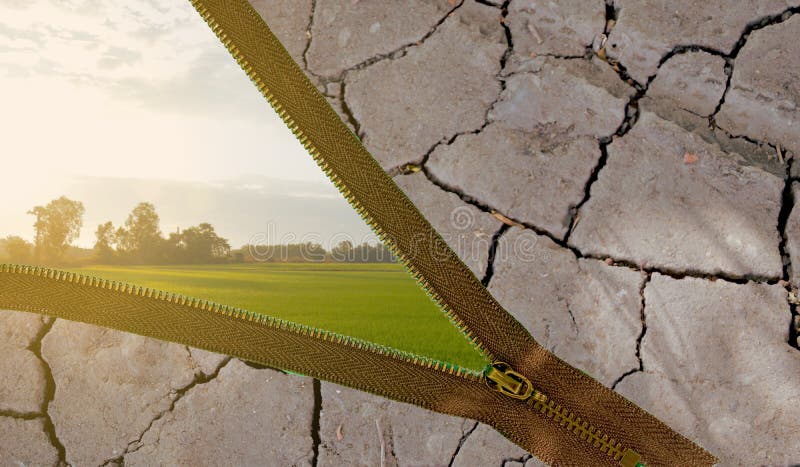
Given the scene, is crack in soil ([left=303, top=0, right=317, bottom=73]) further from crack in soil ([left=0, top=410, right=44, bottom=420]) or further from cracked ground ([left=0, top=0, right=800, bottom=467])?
crack in soil ([left=0, top=410, right=44, bottom=420])

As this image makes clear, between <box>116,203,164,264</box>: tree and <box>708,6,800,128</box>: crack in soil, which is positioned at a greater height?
<box>708,6,800,128</box>: crack in soil

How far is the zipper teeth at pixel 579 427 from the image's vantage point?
5.55 ft

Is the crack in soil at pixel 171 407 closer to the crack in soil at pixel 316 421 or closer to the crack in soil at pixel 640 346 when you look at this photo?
the crack in soil at pixel 316 421

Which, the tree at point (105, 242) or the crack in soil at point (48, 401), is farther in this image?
the crack in soil at point (48, 401)

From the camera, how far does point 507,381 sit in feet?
5.47

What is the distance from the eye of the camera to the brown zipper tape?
168cm

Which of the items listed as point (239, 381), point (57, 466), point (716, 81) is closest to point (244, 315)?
point (239, 381)

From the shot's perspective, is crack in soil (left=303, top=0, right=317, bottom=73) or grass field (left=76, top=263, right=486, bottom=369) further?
crack in soil (left=303, top=0, right=317, bottom=73)

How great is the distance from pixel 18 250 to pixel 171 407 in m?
0.68

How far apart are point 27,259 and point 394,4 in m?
1.43

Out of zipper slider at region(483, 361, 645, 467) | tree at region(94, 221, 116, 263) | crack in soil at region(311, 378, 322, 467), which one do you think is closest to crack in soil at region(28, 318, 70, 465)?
tree at region(94, 221, 116, 263)

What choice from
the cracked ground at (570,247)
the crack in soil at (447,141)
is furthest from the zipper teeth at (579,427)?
the crack in soil at (447,141)

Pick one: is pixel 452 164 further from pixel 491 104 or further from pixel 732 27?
pixel 732 27

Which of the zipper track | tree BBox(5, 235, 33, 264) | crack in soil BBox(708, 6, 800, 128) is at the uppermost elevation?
crack in soil BBox(708, 6, 800, 128)
